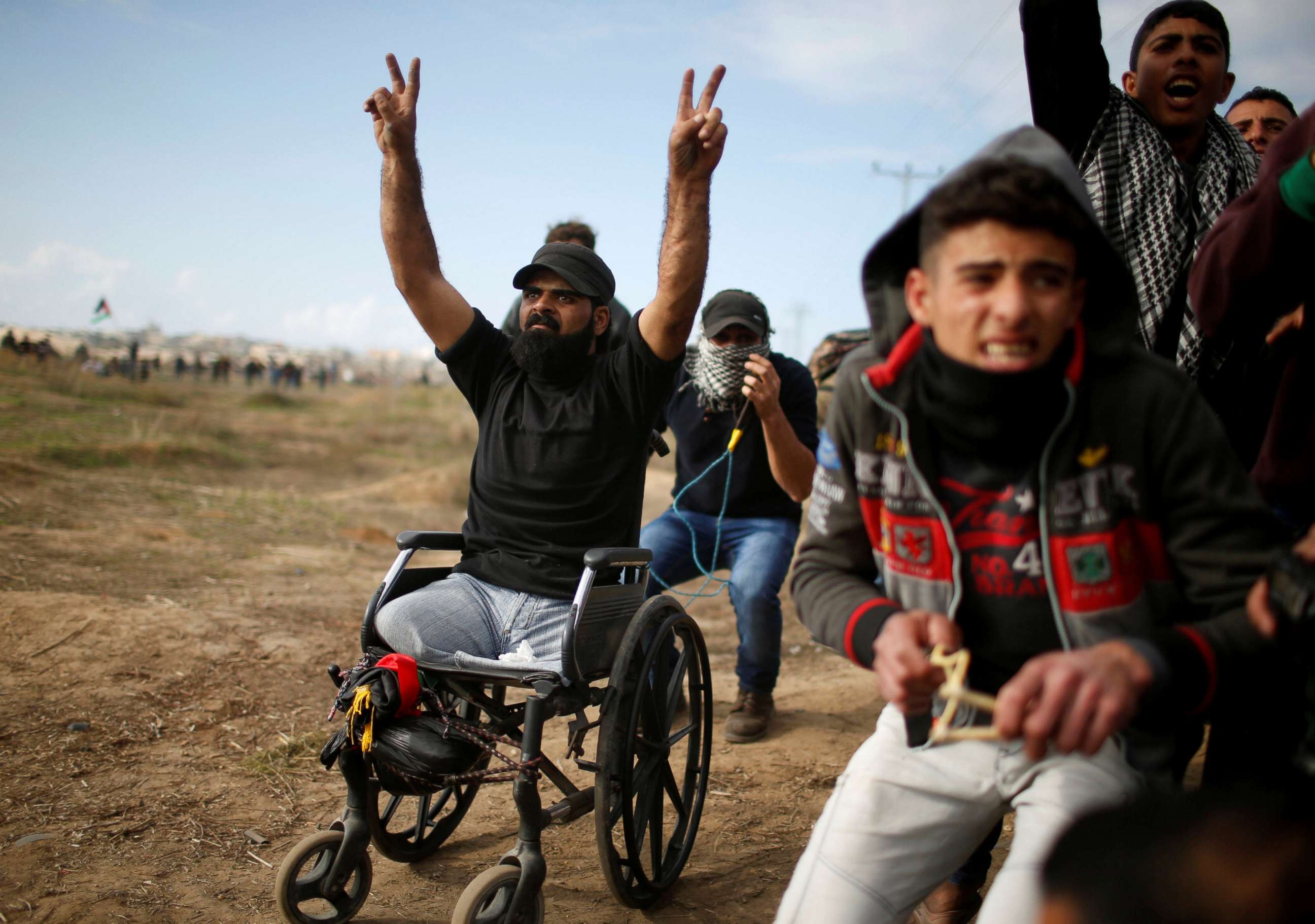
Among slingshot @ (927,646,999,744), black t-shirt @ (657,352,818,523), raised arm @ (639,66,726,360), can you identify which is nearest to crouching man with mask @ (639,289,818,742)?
black t-shirt @ (657,352,818,523)

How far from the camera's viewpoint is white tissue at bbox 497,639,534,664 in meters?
3.02

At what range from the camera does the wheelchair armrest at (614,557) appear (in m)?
3.05

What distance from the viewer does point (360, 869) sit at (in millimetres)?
3076

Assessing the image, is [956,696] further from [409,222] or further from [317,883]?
[409,222]

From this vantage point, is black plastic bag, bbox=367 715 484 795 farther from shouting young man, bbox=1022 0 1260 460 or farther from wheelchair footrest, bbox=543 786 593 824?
shouting young man, bbox=1022 0 1260 460

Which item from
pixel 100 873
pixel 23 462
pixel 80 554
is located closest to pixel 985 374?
pixel 100 873

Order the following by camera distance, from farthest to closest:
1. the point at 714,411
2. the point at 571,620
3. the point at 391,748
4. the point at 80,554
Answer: the point at 80,554
the point at 714,411
the point at 571,620
the point at 391,748

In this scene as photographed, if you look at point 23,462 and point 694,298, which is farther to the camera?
point 23,462

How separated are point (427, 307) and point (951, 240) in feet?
7.93

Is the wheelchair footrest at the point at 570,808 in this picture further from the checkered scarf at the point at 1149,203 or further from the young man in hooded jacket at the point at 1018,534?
the checkered scarf at the point at 1149,203

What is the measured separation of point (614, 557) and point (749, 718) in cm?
206

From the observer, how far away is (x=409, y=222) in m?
3.61

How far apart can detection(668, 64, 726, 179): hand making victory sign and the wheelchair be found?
1309 mm

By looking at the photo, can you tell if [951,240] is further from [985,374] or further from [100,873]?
[100,873]
